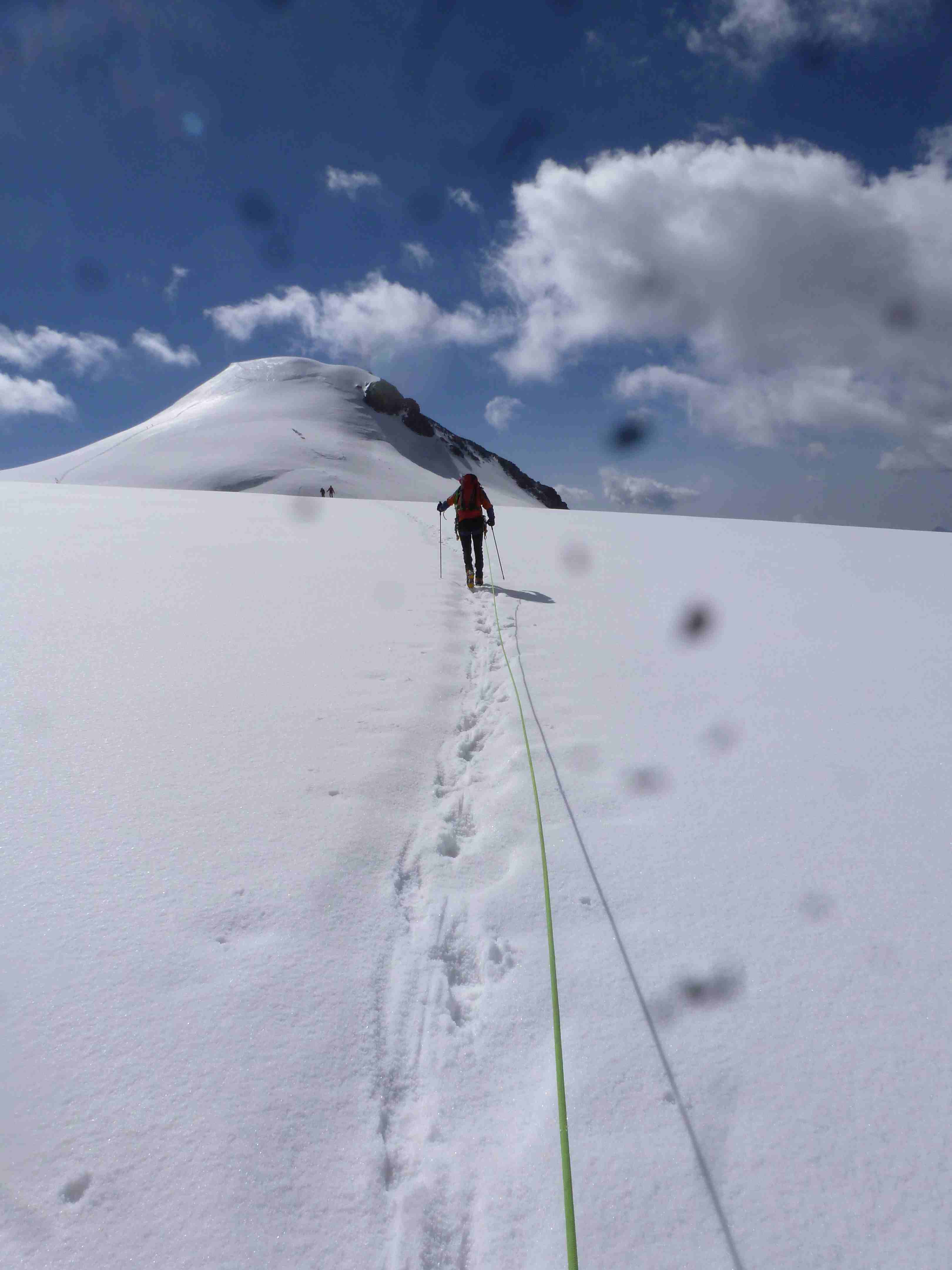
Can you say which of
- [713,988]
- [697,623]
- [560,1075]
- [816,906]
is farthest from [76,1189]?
[697,623]

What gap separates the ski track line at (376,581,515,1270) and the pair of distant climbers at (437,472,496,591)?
666cm

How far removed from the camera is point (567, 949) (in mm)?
2604

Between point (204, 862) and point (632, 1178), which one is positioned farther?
point (204, 862)

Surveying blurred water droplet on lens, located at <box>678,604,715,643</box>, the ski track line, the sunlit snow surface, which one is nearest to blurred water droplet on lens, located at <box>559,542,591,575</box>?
blurred water droplet on lens, located at <box>678,604,715,643</box>

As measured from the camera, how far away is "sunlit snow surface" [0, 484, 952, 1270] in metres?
Result: 1.69

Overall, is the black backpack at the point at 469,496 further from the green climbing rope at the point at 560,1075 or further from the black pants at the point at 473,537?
the green climbing rope at the point at 560,1075

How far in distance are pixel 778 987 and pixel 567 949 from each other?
77cm

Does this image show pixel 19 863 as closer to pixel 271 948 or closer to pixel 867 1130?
pixel 271 948

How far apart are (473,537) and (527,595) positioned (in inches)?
56.1

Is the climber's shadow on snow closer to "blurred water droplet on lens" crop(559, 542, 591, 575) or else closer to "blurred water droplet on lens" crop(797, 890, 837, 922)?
"blurred water droplet on lens" crop(559, 542, 591, 575)

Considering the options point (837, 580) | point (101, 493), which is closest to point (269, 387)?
point (101, 493)

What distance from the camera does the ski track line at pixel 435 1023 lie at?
1723mm

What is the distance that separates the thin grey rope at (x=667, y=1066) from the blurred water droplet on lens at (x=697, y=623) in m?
4.26

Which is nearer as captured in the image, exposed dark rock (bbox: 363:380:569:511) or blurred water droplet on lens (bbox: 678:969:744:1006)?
blurred water droplet on lens (bbox: 678:969:744:1006)
